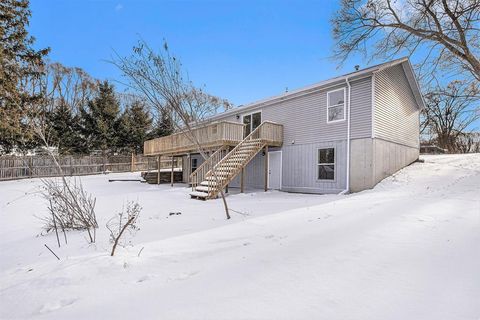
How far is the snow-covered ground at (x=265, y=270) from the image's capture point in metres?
2.33

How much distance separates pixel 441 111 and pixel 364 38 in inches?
710

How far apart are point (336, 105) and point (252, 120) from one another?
5011 millimetres

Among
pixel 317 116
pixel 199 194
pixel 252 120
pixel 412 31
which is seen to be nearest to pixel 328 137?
pixel 317 116

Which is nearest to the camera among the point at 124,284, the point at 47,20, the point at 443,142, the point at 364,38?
the point at 124,284

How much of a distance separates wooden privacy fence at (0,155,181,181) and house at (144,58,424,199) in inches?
376

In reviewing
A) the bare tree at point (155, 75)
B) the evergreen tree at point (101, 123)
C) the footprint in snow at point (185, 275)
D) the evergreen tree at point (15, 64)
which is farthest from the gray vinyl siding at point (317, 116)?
the evergreen tree at point (101, 123)

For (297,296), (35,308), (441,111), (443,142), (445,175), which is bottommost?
(35,308)

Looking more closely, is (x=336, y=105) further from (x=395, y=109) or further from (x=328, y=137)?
(x=395, y=109)

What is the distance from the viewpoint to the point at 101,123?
2295 centimetres

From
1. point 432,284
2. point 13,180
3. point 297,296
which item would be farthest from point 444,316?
point 13,180

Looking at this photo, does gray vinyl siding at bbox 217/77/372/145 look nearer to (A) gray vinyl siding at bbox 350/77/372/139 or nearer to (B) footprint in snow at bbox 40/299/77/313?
(A) gray vinyl siding at bbox 350/77/372/139

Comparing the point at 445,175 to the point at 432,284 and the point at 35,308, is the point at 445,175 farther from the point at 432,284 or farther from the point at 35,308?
the point at 35,308

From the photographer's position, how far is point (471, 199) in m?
6.74

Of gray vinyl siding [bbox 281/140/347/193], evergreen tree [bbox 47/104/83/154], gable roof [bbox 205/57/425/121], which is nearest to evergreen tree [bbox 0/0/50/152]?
evergreen tree [bbox 47/104/83/154]
